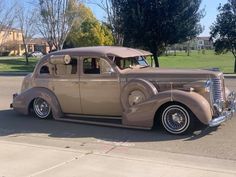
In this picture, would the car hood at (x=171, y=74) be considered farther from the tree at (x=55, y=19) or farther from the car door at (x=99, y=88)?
the tree at (x=55, y=19)

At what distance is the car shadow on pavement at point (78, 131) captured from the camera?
28.7 feet

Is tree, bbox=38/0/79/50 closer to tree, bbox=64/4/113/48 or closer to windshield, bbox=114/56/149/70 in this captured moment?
tree, bbox=64/4/113/48

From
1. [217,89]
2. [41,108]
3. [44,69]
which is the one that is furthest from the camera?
[41,108]

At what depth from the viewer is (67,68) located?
34.3 feet

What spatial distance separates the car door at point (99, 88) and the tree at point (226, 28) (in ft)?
83.8

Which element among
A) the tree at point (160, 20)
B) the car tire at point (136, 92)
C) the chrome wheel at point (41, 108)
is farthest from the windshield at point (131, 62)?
the tree at point (160, 20)

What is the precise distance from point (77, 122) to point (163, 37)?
73.9ft

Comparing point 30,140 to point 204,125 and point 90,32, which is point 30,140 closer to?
point 204,125

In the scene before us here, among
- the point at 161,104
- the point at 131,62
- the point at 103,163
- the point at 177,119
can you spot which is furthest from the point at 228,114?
the point at 103,163

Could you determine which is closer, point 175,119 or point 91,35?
point 175,119

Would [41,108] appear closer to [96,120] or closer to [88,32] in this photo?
[96,120]

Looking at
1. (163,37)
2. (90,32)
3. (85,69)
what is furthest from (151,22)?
(90,32)

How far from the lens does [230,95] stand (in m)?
9.67

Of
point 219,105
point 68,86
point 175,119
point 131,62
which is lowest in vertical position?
point 175,119
